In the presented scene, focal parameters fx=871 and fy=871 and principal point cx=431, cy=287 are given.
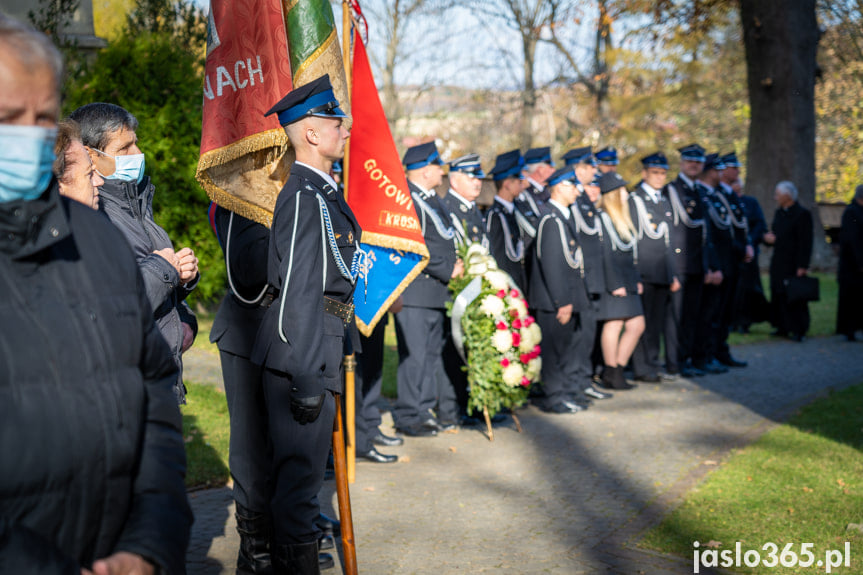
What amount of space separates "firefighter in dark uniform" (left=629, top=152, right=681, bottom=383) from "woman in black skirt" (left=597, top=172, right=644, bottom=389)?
403 mm

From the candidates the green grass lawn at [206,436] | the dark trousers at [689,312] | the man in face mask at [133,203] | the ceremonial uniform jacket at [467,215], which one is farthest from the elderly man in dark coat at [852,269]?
the man in face mask at [133,203]

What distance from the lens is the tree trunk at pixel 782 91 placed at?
18156 mm

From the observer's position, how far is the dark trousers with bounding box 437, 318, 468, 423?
816cm

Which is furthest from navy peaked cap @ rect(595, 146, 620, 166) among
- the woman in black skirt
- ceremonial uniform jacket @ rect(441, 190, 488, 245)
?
ceremonial uniform jacket @ rect(441, 190, 488, 245)

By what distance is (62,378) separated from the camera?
1.80 m

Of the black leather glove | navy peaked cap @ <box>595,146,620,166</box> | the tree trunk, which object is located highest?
the tree trunk

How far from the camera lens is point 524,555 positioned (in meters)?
4.77

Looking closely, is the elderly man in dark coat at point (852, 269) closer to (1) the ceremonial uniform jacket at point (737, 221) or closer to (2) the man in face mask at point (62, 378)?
(1) the ceremonial uniform jacket at point (737, 221)

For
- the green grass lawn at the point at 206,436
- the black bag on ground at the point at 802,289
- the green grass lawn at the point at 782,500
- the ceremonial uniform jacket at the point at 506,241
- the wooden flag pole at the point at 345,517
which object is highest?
the ceremonial uniform jacket at the point at 506,241

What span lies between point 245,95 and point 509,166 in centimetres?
436

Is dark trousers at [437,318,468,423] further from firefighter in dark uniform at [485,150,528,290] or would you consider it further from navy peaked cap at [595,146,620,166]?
navy peaked cap at [595,146,620,166]

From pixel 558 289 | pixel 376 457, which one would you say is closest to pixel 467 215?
pixel 558 289

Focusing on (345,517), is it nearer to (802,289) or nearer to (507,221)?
(507,221)

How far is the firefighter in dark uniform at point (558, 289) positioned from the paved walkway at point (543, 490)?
0.37 metres
